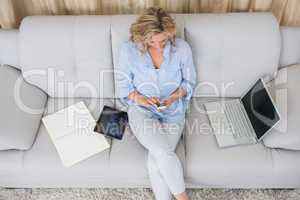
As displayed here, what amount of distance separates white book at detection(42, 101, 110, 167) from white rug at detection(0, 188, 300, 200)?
0.34m

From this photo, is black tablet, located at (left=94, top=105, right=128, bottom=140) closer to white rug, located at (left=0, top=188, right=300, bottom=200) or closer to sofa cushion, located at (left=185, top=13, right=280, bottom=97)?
white rug, located at (left=0, top=188, right=300, bottom=200)

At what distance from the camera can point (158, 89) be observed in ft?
6.12

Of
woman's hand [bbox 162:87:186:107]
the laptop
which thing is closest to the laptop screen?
the laptop

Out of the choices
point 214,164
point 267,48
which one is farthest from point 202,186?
point 267,48

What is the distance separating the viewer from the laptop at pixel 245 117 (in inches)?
67.7

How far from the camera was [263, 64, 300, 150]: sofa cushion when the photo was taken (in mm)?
1680

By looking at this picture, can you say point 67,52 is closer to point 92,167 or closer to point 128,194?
point 92,167

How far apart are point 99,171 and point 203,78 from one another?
784 millimetres

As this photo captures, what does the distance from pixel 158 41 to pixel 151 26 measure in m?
0.09

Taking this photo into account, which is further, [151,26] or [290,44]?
[290,44]

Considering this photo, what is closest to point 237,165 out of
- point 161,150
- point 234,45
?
point 161,150

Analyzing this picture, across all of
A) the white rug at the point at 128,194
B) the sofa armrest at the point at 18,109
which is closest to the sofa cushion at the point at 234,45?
the white rug at the point at 128,194

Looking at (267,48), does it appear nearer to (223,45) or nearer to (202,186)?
(223,45)

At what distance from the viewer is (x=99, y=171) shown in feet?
5.76
